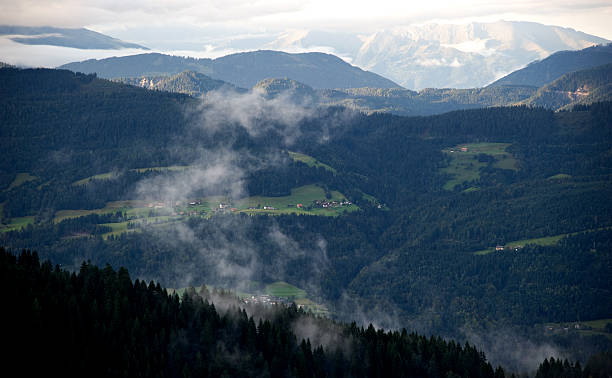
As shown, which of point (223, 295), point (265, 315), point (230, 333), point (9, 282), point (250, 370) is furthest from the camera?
point (223, 295)

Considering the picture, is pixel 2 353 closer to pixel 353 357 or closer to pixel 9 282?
pixel 9 282

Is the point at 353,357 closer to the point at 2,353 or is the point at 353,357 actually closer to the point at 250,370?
the point at 250,370

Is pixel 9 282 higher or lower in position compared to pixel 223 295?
higher

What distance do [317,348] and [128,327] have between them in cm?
4012

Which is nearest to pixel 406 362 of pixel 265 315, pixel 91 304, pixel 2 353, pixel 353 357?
pixel 353 357

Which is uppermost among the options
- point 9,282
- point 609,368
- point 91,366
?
point 9,282

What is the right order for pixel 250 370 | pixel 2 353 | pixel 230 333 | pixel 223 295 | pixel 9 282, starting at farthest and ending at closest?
pixel 223 295, pixel 230 333, pixel 250 370, pixel 9 282, pixel 2 353

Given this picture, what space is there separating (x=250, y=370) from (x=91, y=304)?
3146 cm

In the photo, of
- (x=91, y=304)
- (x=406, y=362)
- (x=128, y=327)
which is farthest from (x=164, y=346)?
(x=406, y=362)

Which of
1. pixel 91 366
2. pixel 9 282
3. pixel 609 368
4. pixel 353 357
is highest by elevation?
pixel 9 282

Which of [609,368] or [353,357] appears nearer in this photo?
[353,357]

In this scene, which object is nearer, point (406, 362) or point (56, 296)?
point (56, 296)

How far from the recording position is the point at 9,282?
395ft

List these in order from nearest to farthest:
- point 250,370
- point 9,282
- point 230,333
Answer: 1. point 9,282
2. point 250,370
3. point 230,333
